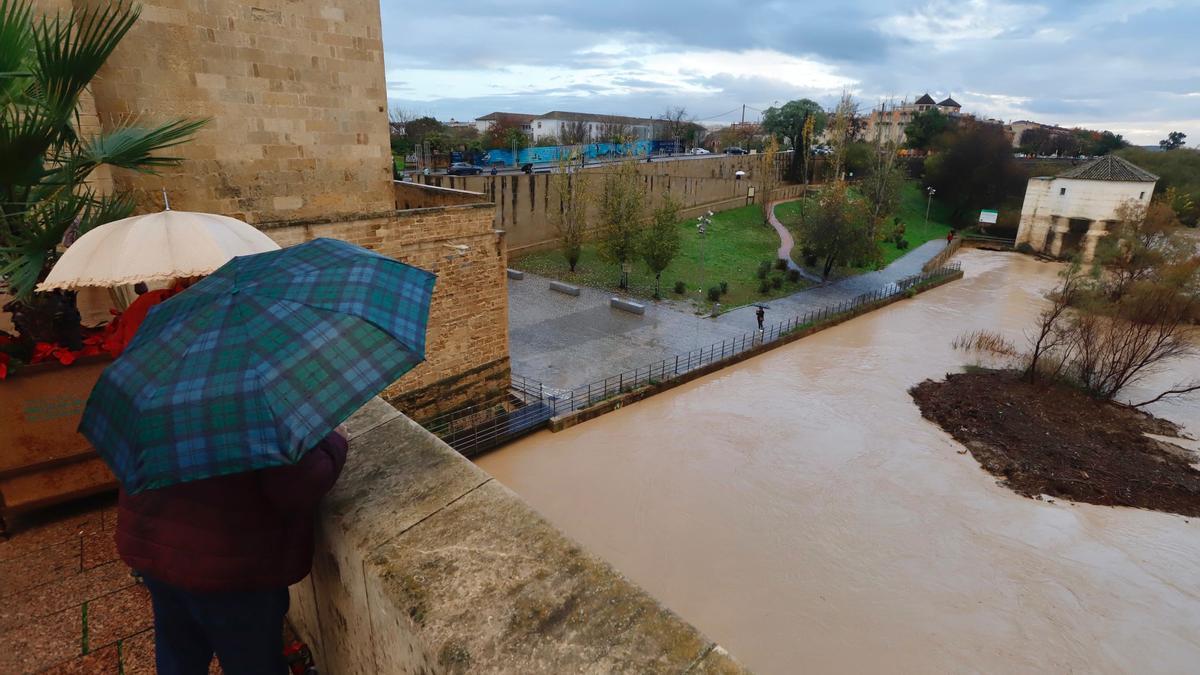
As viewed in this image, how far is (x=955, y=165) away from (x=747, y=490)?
140 feet

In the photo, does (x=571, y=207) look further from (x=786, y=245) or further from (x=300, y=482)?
(x=300, y=482)

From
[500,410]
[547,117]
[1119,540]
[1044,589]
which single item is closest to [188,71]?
[500,410]

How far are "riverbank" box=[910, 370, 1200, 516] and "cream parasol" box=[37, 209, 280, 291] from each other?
14.0 m

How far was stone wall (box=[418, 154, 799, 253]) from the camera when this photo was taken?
25.7 m

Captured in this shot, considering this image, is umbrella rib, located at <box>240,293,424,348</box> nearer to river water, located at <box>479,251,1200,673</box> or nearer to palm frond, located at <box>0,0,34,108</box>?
palm frond, located at <box>0,0,34,108</box>

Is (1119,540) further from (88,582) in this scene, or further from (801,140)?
(801,140)

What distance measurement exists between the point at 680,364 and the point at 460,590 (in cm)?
1460

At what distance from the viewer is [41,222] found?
337cm

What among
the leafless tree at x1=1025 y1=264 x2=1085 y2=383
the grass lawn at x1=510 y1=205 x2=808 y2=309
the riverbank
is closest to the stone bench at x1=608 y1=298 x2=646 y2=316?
the grass lawn at x1=510 y1=205 x2=808 y2=309

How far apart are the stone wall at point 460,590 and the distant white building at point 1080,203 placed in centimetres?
3870

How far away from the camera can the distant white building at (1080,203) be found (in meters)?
31.4

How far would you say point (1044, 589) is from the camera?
30.7 feet

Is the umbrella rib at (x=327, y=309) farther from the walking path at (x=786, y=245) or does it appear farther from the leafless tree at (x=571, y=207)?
the walking path at (x=786, y=245)

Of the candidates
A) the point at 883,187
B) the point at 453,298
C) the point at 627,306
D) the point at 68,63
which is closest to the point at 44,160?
the point at 68,63
